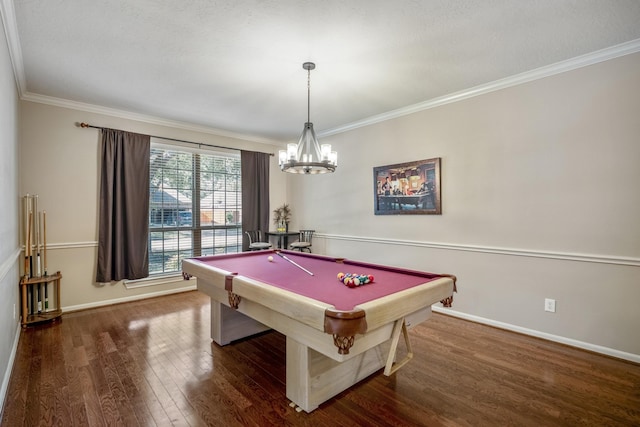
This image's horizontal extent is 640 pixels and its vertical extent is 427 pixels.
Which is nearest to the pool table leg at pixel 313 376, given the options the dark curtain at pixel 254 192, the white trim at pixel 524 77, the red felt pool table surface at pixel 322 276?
the red felt pool table surface at pixel 322 276

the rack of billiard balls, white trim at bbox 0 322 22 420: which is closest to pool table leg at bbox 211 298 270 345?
the rack of billiard balls

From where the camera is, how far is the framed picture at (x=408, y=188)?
3902 millimetres

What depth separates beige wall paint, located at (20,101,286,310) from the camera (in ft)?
12.1

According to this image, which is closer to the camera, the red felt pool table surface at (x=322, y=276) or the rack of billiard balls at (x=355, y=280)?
the red felt pool table surface at (x=322, y=276)

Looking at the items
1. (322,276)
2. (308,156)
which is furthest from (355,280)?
(308,156)

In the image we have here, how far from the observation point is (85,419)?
1.89m

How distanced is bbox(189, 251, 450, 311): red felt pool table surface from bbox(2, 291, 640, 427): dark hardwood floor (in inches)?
30.5

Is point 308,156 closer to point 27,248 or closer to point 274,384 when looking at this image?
point 274,384

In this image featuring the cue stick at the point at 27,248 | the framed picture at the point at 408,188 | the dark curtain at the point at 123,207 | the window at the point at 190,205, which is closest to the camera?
the cue stick at the point at 27,248

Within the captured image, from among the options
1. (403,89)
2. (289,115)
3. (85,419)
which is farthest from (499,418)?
(289,115)

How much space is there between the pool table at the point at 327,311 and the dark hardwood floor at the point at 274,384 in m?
0.17

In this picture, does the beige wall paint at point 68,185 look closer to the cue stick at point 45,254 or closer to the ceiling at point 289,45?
the cue stick at point 45,254

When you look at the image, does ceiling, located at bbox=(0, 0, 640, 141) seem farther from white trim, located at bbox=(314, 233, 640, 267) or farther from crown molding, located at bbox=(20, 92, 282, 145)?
white trim, located at bbox=(314, 233, 640, 267)

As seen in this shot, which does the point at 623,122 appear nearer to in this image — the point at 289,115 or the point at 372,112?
the point at 372,112
